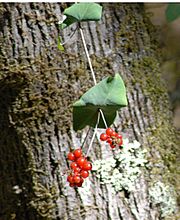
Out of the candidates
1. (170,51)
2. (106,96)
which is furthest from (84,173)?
(170,51)

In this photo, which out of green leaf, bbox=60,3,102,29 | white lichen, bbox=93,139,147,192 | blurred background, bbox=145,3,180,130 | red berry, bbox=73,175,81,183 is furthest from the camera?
blurred background, bbox=145,3,180,130

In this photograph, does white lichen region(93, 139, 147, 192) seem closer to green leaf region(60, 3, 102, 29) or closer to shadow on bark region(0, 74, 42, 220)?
shadow on bark region(0, 74, 42, 220)

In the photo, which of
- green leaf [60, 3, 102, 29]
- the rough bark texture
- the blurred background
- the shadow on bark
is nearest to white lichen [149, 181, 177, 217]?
the rough bark texture

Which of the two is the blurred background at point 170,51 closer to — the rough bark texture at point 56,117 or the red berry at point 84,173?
the rough bark texture at point 56,117

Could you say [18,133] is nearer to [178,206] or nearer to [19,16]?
[19,16]

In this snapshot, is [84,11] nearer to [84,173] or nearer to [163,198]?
[84,173]

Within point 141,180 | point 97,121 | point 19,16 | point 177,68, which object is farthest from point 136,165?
point 177,68
